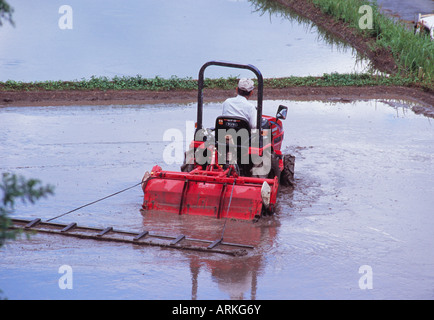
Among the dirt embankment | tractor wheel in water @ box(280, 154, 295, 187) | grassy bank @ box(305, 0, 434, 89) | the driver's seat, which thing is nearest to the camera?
the driver's seat

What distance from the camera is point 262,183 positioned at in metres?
8.30

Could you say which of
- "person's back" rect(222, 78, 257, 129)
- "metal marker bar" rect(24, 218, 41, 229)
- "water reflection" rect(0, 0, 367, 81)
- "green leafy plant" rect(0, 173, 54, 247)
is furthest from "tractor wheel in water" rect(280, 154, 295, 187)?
"water reflection" rect(0, 0, 367, 81)

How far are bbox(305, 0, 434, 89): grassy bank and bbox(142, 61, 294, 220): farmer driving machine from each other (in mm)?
8879

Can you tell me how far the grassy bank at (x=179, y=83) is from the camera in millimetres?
15188

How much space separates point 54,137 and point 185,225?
191 inches

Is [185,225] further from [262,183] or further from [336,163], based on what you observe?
[336,163]

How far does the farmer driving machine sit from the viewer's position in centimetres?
820

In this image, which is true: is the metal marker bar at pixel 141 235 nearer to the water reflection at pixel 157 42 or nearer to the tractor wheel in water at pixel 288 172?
the tractor wheel in water at pixel 288 172

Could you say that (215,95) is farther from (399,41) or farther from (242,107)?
(242,107)

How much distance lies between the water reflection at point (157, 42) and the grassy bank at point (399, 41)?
940 millimetres

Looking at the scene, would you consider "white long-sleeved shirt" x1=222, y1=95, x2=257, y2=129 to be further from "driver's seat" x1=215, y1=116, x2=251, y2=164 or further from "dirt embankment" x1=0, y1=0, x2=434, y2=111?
"dirt embankment" x1=0, y1=0, x2=434, y2=111

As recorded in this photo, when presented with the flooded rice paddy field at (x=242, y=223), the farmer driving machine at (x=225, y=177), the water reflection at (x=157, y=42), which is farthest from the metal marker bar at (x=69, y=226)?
the water reflection at (x=157, y=42)

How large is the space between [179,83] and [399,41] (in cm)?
653

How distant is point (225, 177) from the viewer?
27.1 feet
